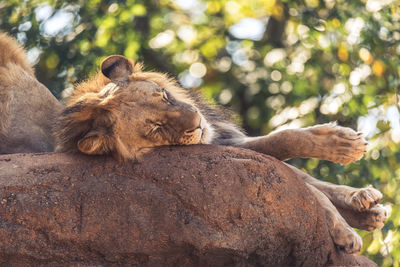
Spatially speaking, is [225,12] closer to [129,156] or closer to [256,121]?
[256,121]

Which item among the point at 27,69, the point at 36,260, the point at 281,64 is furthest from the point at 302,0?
the point at 36,260

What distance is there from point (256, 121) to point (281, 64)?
680mm

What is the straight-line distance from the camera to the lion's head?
2.86 meters

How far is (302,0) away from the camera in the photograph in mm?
5992

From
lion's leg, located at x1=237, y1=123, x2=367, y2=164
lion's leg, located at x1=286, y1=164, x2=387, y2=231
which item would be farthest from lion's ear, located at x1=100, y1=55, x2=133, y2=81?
lion's leg, located at x1=286, y1=164, x2=387, y2=231

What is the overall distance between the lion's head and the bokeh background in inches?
90.7

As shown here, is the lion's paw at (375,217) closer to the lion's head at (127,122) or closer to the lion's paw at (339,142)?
the lion's paw at (339,142)

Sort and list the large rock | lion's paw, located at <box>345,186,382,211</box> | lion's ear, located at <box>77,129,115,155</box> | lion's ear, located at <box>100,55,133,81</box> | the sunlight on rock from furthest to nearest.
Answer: the sunlight on rock
lion's ear, located at <box>100,55,133,81</box>
lion's paw, located at <box>345,186,382,211</box>
lion's ear, located at <box>77,129,115,155</box>
the large rock

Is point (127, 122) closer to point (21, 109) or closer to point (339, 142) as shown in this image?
point (21, 109)

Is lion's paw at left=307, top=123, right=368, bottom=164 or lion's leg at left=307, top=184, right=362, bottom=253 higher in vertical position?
lion's paw at left=307, top=123, right=368, bottom=164

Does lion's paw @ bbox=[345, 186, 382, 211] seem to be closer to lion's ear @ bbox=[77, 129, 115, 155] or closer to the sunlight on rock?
lion's ear @ bbox=[77, 129, 115, 155]

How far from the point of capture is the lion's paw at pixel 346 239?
2898 mm

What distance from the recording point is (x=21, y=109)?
3.44 metres

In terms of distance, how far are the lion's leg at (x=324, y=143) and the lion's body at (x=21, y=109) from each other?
1.34m
